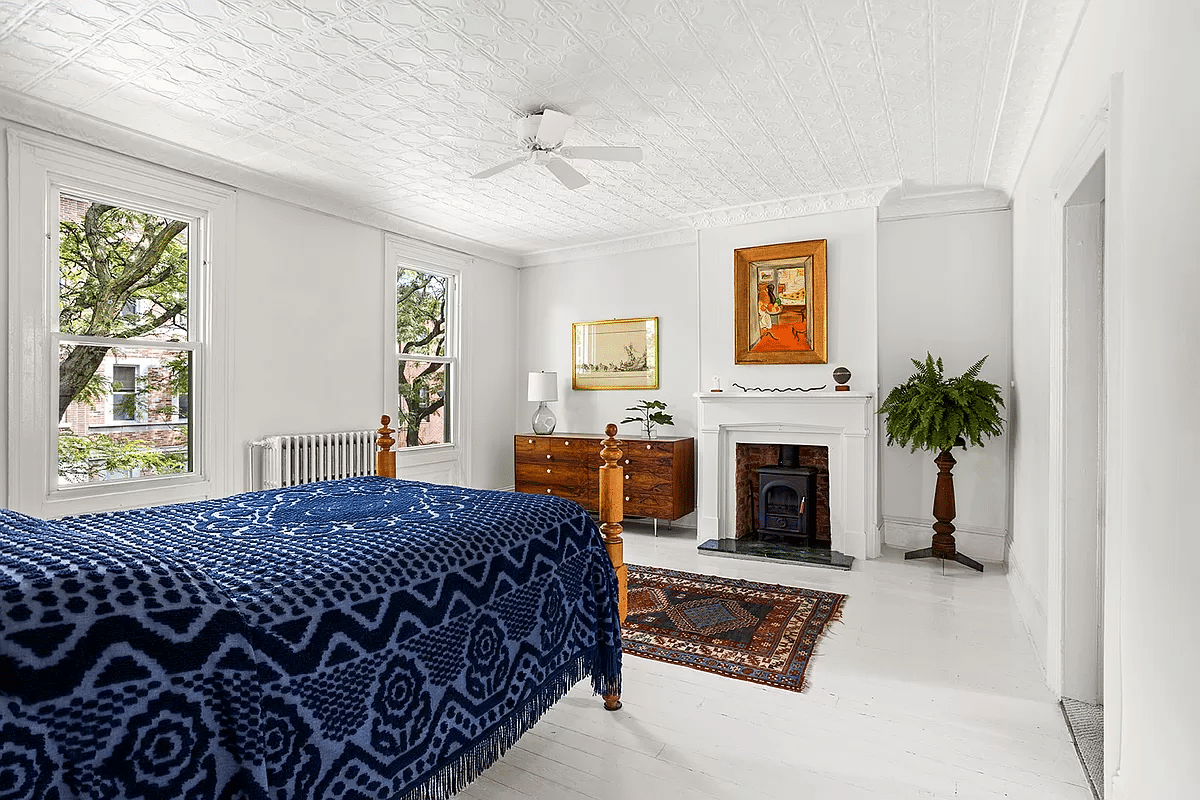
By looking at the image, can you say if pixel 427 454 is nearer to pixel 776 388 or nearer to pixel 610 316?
pixel 610 316

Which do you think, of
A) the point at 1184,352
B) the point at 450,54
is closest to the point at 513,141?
the point at 450,54

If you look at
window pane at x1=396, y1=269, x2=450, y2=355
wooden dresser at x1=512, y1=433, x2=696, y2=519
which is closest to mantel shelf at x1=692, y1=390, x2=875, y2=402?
wooden dresser at x1=512, y1=433, x2=696, y2=519

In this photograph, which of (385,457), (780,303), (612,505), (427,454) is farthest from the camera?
(427,454)

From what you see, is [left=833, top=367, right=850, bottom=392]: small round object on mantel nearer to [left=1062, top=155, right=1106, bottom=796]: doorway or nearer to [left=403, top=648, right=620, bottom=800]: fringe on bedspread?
[left=1062, top=155, right=1106, bottom=796]: doorway

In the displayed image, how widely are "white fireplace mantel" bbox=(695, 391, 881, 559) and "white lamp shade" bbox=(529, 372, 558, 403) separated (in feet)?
4.94

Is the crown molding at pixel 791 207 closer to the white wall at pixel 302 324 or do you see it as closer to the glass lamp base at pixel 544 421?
the glass lamp base at pixel 544 421

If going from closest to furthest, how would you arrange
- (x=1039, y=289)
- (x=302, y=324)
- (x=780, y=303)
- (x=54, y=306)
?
(x=1039, y=289)
(x=54, y=306)
(x=302, y=324)
(x=780, y=303)

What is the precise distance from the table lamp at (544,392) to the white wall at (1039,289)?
3.69 meters

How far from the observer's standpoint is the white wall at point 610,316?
5828 mm

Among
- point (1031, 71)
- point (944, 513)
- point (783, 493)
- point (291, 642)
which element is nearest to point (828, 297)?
point (783, 493)

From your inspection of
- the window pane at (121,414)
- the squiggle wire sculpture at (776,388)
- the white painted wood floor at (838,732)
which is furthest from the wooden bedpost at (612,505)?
the window pane at (121,414)

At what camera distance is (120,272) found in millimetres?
3701

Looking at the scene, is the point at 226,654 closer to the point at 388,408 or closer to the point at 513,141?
the point at 513,141

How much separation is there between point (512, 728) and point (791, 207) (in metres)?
4.26
